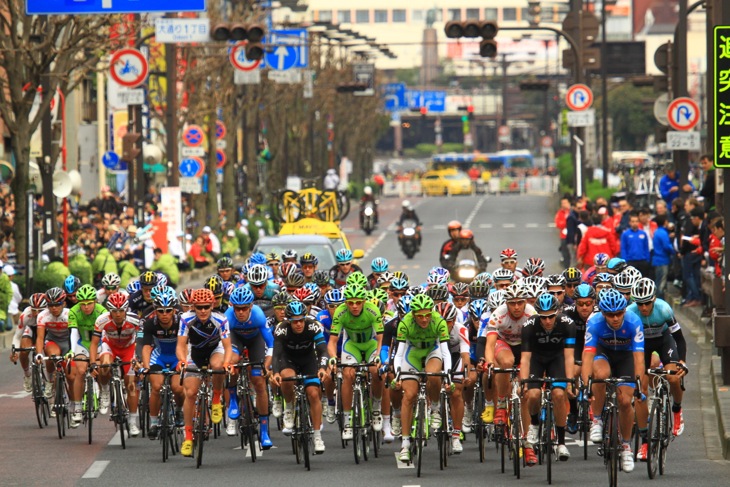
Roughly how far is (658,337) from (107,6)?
42.4ft

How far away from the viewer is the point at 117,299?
17109 mm

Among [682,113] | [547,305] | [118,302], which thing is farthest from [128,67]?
[547,305]

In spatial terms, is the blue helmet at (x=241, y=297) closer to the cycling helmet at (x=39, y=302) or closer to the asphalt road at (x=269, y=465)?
the asphalt road at (x=269, y=465)

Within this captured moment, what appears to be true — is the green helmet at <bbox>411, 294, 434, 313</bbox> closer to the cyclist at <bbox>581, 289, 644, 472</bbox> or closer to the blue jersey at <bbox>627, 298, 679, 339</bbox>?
the cyclist at <bbox>581, 289, 644, 472</bbox>

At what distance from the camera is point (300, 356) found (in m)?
15.9

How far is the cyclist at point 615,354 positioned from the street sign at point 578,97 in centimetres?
2450

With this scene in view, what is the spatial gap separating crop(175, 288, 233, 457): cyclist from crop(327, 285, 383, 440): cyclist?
105 centimetres

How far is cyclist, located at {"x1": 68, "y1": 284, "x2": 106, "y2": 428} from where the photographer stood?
17.6m

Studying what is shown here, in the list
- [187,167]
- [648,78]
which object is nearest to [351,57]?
[648,78]

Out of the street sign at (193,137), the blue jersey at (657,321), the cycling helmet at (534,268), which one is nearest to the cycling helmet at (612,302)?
the blue jersey at (657,321)

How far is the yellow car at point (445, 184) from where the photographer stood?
337 feet

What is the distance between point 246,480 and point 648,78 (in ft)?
136

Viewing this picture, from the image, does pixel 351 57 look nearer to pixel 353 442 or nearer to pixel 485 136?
pixel 485 136

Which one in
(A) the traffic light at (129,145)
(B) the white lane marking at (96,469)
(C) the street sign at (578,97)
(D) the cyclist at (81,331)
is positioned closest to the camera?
(B) the white lane marking at (96,469)
